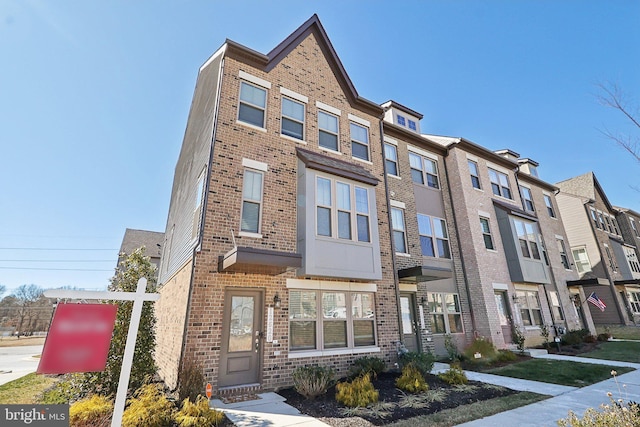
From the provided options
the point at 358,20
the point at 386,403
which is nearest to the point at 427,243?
the point at 386,403

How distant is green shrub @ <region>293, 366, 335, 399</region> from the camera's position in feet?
23.7

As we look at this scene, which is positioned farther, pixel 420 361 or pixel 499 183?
pixel 499 183

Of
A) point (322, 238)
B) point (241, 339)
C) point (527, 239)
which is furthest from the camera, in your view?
point (527, 239)

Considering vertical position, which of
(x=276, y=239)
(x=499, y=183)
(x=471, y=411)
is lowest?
(x=471, y=411)

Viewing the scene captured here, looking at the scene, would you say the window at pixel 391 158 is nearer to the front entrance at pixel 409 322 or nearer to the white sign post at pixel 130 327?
the front entrance at pixel 409 322

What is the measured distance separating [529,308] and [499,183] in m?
7.04

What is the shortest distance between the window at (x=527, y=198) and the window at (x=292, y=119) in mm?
15848

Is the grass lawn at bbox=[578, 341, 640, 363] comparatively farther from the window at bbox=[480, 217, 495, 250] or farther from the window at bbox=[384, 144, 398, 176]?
the window at bbox=[384, 144, 398, 176]

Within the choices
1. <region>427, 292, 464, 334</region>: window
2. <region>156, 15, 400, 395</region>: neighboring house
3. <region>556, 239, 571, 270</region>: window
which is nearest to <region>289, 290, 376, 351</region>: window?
<region>156, 15, 400, 395</region>: neighboring house

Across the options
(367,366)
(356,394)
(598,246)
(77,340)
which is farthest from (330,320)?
(598,246)

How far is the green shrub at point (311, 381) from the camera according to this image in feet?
23.7

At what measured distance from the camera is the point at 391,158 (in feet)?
47.8

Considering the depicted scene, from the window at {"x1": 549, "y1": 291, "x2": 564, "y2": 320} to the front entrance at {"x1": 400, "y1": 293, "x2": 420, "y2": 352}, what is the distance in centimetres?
1014

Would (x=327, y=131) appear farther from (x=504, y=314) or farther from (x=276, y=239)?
(x=504, y=314)
